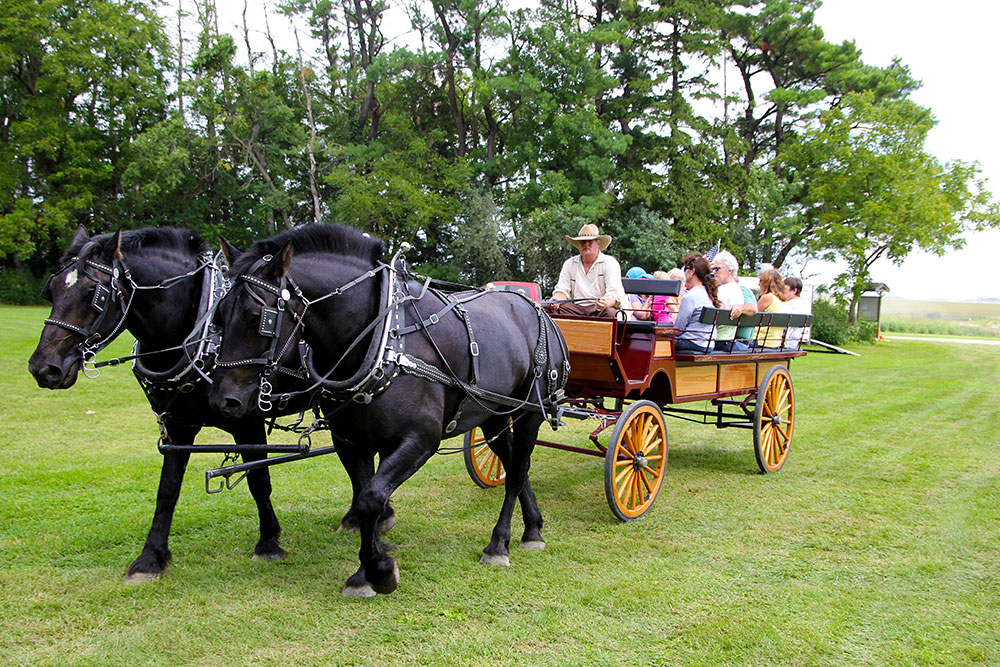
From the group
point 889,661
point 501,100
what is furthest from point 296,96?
point 889,661

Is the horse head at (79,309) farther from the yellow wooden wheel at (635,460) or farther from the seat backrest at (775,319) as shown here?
the seat backrest at (775,319)

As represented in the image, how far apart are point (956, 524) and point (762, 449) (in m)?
1.83

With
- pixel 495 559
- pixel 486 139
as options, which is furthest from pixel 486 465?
pixel 486 139

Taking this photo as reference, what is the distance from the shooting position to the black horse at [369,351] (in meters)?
3.51

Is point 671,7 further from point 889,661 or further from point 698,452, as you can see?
point 889,661

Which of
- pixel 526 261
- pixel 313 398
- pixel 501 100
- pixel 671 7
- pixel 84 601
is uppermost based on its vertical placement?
pixel 671 7

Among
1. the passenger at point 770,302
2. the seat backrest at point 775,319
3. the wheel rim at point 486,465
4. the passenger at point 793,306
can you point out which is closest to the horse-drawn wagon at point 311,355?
the wheel rim at point 486,465

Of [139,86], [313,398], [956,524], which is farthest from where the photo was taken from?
[139,86]

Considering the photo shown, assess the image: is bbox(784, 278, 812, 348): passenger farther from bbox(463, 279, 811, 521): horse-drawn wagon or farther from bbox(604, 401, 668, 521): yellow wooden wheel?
bbox(604, 401, 668, 521): yellow wooden wheel

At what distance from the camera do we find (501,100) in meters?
Result: 30.9

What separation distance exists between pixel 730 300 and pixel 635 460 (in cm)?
233

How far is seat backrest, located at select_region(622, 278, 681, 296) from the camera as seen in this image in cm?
711

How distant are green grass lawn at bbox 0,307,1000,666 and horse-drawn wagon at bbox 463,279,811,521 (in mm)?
295

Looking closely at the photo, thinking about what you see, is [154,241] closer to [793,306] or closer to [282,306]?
[282,306]
